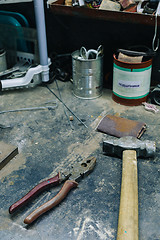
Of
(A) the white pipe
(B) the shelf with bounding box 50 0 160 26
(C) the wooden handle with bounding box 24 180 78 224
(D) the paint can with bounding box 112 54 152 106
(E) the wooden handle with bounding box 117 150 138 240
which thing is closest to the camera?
(E) the wooden handle with bounding box 117 150 138 240

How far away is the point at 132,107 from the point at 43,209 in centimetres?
115

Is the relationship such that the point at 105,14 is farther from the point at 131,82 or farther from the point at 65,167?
Answer: the point at 65,167

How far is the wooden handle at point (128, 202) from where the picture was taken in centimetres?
98

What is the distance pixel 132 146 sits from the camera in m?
1.42

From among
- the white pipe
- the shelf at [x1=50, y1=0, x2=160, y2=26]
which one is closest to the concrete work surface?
the white pipe

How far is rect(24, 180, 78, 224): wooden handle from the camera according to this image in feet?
3.56

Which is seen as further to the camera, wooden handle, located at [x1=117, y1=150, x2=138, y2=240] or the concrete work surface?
the concrete work surface

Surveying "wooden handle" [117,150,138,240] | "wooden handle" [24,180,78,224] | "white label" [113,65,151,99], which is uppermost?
"white label" [113,65,151,99]

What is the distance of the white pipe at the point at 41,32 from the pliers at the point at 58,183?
111 centimetres

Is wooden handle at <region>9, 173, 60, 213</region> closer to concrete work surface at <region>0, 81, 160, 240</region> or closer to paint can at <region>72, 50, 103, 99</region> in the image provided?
concrete work surface at <region>0, 81, 160, 240</region>

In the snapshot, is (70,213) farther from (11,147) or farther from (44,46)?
(44,46)

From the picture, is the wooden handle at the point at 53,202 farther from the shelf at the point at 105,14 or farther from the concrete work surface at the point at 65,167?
the shelf at the point at 105,14

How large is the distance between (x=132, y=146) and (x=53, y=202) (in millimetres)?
524

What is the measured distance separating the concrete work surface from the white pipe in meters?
0.27
